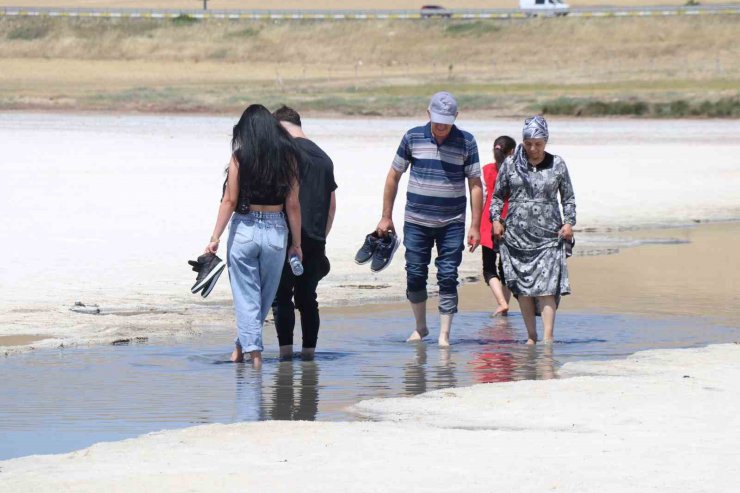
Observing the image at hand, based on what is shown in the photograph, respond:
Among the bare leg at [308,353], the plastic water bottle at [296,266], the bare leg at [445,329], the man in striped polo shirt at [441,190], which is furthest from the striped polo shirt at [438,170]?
the plastic water bottle at [296,266]

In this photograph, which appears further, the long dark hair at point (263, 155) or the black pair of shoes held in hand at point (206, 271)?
the black pair of shoes held in hand at point (206, 271)

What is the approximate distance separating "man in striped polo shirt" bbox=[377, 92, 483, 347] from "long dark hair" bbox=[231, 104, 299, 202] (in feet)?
3.70

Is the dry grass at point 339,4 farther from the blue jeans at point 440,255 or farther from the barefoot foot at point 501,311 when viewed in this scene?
the blue jeans at point 440,255

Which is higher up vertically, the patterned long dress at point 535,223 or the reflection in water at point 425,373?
the patterned long dress at point 535,223

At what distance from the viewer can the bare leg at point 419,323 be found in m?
9.63

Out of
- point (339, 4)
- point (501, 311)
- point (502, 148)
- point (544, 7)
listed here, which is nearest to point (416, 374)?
point (502, 148)

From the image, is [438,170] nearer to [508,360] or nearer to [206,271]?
[508,360]

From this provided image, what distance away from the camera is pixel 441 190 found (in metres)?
9.12

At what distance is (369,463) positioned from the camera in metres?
5.89

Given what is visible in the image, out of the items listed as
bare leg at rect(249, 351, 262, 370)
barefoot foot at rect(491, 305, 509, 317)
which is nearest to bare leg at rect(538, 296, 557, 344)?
barefoot foot at rect(491, 305, 509, 317)

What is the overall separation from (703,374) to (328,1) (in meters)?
103

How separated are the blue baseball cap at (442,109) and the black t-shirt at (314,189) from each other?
0.73 m

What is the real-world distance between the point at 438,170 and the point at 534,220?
65cm

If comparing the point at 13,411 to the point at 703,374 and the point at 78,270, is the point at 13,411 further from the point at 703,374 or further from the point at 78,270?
the point at 78,270
